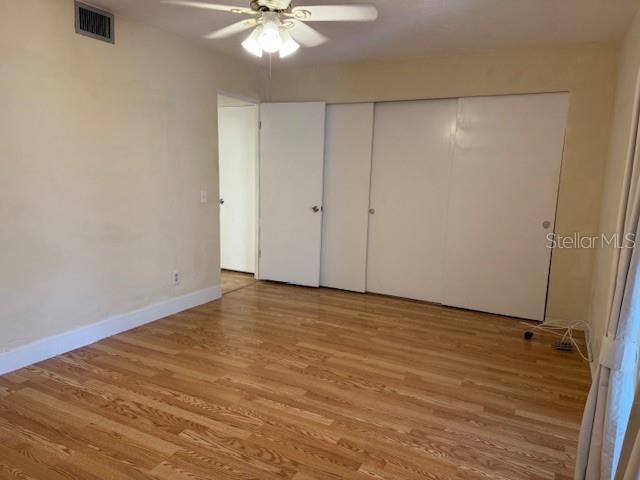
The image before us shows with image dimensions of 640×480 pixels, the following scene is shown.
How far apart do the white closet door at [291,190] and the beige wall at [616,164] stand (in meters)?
2.62

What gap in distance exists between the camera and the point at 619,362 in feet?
4.90

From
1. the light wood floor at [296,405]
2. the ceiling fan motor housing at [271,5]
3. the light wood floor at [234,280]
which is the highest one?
the ceiling fan motor housing at [271,5]

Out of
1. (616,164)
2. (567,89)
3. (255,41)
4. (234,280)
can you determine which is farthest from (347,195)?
(616,164)

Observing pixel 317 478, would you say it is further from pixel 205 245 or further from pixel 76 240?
pixel 205 245

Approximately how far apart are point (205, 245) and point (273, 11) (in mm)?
2405

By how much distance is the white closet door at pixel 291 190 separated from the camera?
459 cm

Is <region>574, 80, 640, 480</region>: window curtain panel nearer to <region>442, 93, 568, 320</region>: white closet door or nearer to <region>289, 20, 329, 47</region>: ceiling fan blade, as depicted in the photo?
<region>289, 20, 329, 47</region>: ceiling fan blade

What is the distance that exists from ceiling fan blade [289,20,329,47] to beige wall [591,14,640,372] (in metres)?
2.09

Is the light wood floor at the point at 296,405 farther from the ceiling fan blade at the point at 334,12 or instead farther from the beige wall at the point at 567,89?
the ceiling fan blade at the point at 334,12

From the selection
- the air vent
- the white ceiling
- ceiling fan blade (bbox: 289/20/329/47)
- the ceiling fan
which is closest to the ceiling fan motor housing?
the ceiling fan

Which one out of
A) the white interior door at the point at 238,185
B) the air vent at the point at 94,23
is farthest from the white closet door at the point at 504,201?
the air vent at the point at 94,23

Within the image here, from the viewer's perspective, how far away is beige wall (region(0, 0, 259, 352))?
2574 millimetres

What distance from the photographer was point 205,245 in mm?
4121

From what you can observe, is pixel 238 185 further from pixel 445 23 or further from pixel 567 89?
pixel 567 89
